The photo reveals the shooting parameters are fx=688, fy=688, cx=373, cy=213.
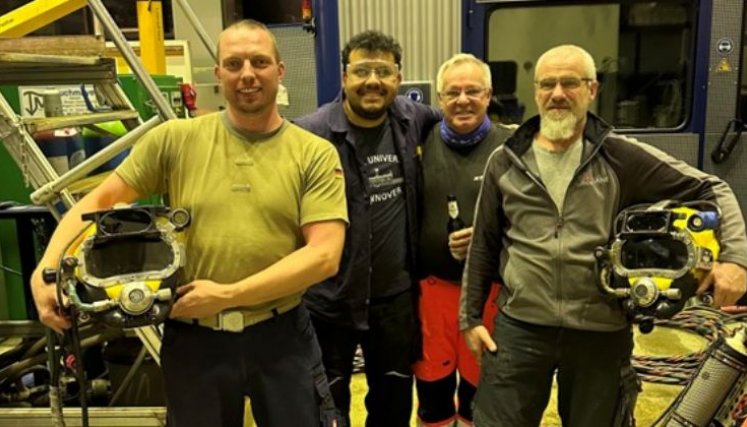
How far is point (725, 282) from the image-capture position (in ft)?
5.98

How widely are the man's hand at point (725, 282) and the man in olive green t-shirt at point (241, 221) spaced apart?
0.99m

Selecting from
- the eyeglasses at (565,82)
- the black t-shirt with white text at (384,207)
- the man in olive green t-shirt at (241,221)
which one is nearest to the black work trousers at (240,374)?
the man in olive green t-shirt at (241,221)

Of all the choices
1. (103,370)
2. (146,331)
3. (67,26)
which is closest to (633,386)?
(146,331)

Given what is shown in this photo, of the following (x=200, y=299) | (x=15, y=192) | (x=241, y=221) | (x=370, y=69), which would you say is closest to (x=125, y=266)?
(x=200, y=299)

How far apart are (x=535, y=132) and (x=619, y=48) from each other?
2.28 metres

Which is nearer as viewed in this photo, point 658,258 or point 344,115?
point 658,258

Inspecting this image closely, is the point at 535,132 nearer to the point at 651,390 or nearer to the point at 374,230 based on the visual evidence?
the point at 374,230

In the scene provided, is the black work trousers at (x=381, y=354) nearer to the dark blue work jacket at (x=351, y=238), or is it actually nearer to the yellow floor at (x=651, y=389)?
the dark blue work jacket at (x=351, y=238)

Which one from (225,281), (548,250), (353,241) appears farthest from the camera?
(353,241)

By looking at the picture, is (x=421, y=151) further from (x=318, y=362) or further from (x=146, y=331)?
(x=146, y=331)

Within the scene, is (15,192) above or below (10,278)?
above

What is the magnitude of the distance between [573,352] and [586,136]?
0.65 meters

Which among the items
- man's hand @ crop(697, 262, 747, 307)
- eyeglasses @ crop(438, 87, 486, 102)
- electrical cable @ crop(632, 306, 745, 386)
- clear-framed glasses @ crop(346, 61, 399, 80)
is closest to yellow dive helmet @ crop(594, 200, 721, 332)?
man's hand @ crop(697, 262, 747, 307)

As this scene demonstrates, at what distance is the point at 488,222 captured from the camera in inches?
84.5
